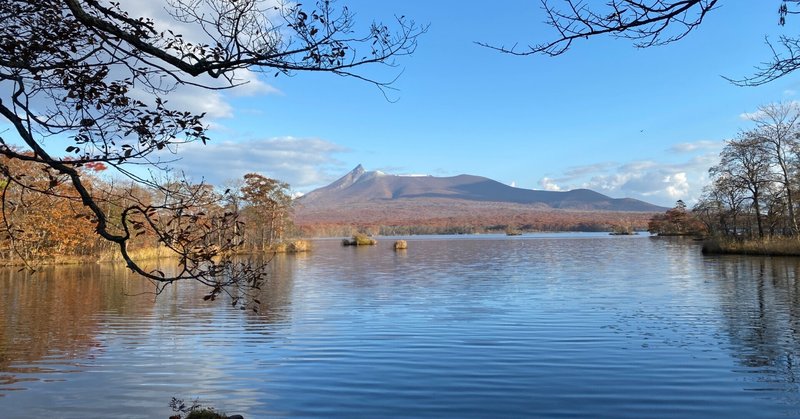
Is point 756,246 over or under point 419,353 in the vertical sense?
over

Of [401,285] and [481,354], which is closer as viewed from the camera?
[481,354]

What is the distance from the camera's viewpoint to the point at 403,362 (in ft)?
28.9

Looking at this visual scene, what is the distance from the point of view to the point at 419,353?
9438 mm

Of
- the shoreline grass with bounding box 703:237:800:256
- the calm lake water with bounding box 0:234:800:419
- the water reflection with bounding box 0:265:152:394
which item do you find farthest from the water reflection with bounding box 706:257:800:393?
the water reflection with bounding box 0:265:152:394

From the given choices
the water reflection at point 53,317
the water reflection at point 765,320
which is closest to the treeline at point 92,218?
the water reflection at point 53,317

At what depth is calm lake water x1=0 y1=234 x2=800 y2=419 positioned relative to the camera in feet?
22.1

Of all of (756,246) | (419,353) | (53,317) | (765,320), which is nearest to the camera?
(419,353)

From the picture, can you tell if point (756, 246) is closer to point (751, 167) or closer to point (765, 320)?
point (751, 167)

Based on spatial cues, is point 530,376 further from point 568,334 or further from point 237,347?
point 237,347

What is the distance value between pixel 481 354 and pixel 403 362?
1.41 metres

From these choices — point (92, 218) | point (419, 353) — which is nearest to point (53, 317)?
point (92, 218)

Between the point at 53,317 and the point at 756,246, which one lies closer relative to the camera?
the point at 53,317

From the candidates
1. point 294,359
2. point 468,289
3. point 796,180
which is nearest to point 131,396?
point 294,359

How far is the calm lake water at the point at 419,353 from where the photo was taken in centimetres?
675
